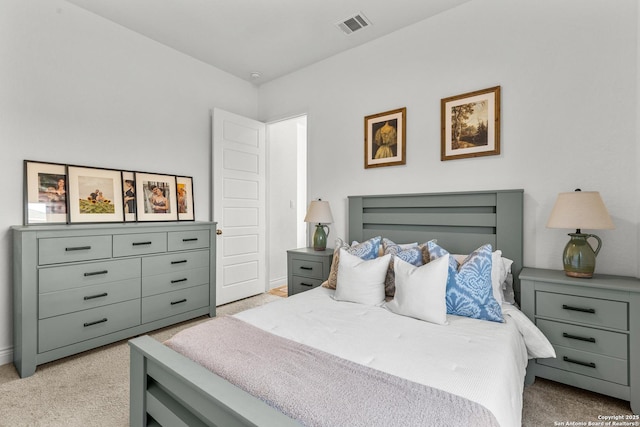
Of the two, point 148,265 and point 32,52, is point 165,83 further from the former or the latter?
point 148,265

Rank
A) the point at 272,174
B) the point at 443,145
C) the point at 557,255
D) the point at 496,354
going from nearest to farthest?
the point at 496,354, the point at 557,255, the point at 443,145, the point at 272,174

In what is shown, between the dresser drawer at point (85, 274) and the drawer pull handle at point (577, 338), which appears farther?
the dresser drawer at point (85, 274)

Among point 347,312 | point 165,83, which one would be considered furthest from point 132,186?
point 347,312

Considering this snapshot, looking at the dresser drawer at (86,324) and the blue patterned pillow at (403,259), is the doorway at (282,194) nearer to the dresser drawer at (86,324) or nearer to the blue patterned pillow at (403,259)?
the dresser drawer at (86,324)

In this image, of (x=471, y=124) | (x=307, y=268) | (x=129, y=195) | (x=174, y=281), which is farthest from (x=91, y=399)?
(x=471, y=124)

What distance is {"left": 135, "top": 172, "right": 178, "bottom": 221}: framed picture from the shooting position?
119 inches

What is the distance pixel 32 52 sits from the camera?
244 cm

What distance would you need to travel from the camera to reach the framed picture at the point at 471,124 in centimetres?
245

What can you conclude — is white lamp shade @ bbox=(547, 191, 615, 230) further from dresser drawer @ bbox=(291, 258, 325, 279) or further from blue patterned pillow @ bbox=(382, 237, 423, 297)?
dresser drawer @ bbox=(291, 258, 325, 279)

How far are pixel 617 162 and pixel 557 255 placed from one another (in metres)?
0.70

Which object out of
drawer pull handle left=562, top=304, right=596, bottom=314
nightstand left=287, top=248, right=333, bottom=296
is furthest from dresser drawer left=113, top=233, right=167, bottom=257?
drawer pull handle left=562, top=304, right=596, bottom=314

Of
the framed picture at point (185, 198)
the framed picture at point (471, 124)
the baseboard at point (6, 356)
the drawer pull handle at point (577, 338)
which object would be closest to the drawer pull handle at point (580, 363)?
the drawer pull handle at point (577, 338)

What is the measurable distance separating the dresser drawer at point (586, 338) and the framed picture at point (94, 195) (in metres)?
3.45

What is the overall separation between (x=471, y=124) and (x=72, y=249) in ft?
10.6
